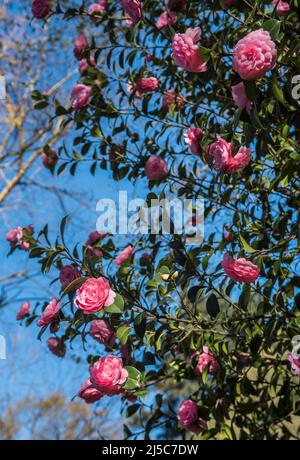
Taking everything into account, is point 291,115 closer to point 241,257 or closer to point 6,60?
point 241,257

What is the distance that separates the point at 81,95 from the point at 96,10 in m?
0.45

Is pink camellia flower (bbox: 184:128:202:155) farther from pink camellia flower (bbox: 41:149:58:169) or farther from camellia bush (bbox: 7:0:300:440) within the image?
pink camellia flower (bbox: 41:149:58:169)

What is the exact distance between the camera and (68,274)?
1768 millimetres

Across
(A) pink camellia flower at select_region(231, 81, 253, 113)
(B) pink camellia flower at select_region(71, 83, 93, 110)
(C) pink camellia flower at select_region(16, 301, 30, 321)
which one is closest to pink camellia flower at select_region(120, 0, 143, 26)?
(B) pink camellia flower at select_region(71, 83, 93, 110)

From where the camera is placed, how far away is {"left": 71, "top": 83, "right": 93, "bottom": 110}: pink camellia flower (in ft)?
8.26

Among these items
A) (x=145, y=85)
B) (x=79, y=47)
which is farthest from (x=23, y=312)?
(x=79, y=47)

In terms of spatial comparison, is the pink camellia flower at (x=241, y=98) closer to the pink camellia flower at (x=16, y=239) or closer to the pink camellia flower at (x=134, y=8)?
the pink camellia flower at (x=134, y=8)

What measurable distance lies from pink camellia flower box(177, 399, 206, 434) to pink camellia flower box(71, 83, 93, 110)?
1.33 meters

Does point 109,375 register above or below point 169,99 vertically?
below

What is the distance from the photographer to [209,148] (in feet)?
5.84

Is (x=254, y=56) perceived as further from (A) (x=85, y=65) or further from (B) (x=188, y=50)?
(A) (x=85, y=65)

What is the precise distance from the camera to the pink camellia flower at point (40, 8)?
8.57 ft

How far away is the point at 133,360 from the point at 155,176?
0.79 meters

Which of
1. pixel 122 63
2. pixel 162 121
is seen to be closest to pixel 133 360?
pixel 162 121
